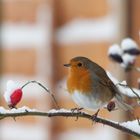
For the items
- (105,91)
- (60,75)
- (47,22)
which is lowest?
(105,91)

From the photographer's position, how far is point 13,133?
537 cm

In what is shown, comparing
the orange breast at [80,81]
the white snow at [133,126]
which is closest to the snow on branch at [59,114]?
the white snow at [133,126]

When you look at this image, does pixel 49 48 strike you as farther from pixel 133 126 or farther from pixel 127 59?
pixel 133 126

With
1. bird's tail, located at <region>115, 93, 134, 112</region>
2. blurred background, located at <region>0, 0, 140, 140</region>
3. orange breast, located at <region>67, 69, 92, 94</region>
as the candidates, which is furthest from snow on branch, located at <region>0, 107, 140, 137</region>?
blurred background, located at <region>0, 0, 140, 140</region>

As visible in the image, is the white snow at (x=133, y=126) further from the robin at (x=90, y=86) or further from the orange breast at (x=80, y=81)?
the orange breast at (x=80, y=81)

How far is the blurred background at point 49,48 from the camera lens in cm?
464

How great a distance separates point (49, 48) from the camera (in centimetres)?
496

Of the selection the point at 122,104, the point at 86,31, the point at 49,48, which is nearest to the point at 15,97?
the point at 122,104

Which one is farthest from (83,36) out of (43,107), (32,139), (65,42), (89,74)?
(89,74)

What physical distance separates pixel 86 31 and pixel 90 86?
3.02 meters

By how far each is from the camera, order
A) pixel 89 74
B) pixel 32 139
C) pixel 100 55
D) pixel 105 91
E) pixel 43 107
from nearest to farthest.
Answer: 1. pixel 105 91
2. pixel 89 74
3. pixel 100 55
4. pixel 43 107
5. pixel 32 139

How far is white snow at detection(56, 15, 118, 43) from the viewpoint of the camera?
458cm

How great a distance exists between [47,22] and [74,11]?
0.24 meters

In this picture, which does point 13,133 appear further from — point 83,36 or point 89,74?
point 89,74
